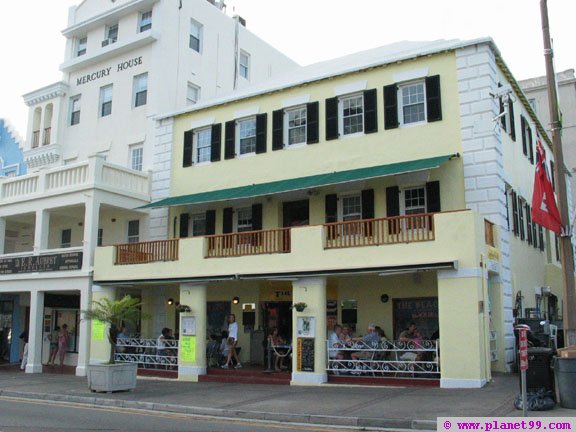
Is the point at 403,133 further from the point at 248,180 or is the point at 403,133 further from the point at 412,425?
the point at 412,425

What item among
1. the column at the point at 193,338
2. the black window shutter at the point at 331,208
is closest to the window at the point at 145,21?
the black window shutter at the point at 331,208

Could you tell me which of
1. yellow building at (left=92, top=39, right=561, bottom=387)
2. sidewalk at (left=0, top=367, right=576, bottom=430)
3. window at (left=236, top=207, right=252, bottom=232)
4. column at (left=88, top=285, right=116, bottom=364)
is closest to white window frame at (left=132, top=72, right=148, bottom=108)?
yellow building at (left=92, top=39, right=561, bottom=387)

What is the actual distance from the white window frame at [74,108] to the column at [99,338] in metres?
10.0

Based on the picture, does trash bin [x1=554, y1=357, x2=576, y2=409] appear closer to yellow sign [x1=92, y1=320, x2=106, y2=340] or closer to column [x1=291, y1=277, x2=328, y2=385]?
column [x1=291, y1=277, x2=328, y2=385]

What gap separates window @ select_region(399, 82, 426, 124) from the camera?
65.8 ft

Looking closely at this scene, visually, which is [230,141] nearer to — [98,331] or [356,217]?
[356,217]

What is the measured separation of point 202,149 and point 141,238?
4.45 meters

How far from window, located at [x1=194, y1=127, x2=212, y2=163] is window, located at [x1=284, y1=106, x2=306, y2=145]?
3697mm

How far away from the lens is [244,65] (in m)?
32.5

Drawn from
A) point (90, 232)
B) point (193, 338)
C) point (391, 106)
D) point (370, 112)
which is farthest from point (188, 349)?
point (391, 106)

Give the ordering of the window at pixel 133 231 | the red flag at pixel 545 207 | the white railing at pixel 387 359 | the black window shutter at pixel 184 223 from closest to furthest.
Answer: the red flag at pixel 545 207 < the white railing at pixel 387 359 < the black window shutter at pixel 184 223 < the window at pixel 133 231

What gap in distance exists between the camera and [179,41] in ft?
91.5

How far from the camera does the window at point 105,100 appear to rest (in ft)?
93.0

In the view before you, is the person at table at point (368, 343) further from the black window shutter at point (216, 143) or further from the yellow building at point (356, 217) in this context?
the black window shutter at point (216, 143)
